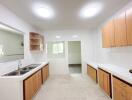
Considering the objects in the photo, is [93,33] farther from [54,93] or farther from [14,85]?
[14,85]

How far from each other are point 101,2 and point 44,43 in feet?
15.8

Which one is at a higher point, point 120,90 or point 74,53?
point 74,53

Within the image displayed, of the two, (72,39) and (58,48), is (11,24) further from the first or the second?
(72,39)

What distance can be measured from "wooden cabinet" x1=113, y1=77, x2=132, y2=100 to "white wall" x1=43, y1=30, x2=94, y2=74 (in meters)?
4.30

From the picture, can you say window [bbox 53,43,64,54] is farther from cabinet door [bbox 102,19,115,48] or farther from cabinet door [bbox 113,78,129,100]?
cabinet door [bbox 113,78,129,100]

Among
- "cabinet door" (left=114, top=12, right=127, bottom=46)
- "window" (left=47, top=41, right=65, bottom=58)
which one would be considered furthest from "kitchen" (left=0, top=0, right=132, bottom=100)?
"window" (left=47, top=41, right=65, bottom=58)

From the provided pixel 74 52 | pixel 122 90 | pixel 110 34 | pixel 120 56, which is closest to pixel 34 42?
pixel 110 34

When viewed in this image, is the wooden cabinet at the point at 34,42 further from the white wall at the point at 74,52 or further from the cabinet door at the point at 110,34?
the white wall at the point at 74,52

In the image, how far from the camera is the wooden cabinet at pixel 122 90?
2.32 meters

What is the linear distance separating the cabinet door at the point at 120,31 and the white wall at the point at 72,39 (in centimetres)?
379

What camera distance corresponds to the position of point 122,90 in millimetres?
2586

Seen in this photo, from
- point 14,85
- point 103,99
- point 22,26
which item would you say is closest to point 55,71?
point 22,26

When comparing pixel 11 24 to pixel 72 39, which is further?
pixel 72 39

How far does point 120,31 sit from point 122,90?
1487mm
